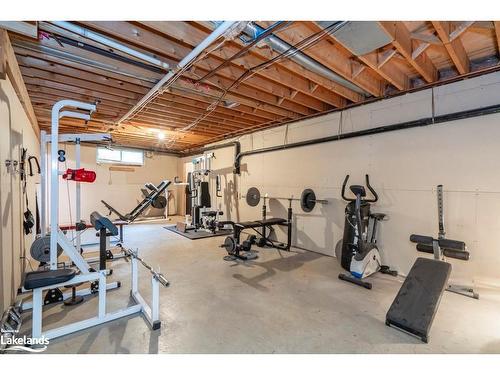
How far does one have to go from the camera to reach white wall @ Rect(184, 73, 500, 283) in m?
2.94

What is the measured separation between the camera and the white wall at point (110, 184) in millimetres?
7727

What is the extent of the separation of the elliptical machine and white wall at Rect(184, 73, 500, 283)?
199mm

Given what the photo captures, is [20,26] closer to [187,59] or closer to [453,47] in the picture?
[187,59]

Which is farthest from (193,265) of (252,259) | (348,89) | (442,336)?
(348,89)

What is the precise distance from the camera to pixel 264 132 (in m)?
6.08

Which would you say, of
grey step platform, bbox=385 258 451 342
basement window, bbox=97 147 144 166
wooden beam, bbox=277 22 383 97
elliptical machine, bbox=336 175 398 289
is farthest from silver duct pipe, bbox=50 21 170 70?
basement window, bbox=97 147 144 166

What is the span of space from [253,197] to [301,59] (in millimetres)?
3750

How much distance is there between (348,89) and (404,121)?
100 cm

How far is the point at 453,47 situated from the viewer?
8.12ft

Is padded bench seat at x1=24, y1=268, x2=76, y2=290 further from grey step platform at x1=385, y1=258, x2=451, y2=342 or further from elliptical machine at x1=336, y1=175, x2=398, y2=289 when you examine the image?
elliptical machine at x1=336, y1=175, x2=398, y2=289

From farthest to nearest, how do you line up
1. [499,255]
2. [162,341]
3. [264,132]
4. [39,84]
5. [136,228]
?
[136,228], [264,132], [39,84], [499,255], [162,341]

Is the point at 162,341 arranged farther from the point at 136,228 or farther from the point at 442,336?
the point at 136,228

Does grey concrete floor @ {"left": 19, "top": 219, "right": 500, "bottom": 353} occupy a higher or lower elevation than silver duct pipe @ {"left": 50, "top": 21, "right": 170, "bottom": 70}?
lower

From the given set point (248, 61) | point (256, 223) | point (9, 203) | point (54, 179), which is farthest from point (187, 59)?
point (256, 223)
